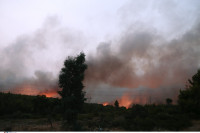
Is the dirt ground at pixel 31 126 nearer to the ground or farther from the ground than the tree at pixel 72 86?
nearer to the ground

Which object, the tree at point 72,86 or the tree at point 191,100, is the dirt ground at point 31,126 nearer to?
the tree at point 72,86

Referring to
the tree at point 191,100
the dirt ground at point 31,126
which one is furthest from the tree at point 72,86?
the tree at point 191,100

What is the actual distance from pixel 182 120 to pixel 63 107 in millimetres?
14186

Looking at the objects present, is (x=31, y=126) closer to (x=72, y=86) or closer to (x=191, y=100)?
(x=72, y=86)

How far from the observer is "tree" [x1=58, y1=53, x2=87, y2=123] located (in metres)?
19.0

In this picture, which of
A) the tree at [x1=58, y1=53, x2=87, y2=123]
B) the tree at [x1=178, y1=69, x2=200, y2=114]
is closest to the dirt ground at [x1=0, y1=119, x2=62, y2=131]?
the tree at [x1=58, y1=53, x2=87, y2=123]

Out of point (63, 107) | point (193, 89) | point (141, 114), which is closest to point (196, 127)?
point (141, 114)

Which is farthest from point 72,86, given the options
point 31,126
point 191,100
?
point 191,100

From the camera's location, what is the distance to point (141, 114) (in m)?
20.9

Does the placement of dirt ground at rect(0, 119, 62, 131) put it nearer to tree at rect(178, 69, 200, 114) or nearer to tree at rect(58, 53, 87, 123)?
tree at rect(58, 53, 87, 123)

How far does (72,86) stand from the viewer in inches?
800

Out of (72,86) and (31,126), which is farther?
(31,126)

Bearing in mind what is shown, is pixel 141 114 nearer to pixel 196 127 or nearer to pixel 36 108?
pixel 196 127

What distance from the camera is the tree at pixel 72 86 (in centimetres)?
1902
